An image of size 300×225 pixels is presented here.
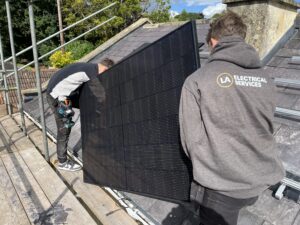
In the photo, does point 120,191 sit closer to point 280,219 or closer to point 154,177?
point 154,177

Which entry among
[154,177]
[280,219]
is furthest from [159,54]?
[280,219]

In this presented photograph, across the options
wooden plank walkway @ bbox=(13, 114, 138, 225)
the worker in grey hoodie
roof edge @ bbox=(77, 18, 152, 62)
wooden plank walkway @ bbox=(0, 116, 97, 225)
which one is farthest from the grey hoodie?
roof edge @ bbox=(77, 18, 152, 62)

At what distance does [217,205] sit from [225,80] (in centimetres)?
71

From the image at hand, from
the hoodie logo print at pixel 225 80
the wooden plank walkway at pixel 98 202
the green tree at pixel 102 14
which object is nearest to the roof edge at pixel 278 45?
the hoodie logo print at pixel 225 80

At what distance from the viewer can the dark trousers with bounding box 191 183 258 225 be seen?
5.22 ft

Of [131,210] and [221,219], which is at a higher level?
[221,219]

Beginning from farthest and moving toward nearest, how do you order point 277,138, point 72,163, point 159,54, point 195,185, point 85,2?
point 85,2, point 72,163, point 277,138, point 159,54, point 195,185

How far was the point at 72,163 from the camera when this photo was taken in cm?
352

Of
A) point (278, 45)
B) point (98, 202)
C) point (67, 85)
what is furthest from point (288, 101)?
point (67, 85)

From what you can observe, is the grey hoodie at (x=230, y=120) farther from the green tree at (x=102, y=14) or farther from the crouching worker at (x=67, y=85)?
the green tree at (x=102, y=14)

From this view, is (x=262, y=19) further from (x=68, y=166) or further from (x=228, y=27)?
(x=68, y=166)

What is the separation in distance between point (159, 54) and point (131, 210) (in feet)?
4.56

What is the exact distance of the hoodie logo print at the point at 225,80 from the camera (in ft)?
4.80

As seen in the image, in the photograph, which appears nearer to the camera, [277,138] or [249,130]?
[249,130]
